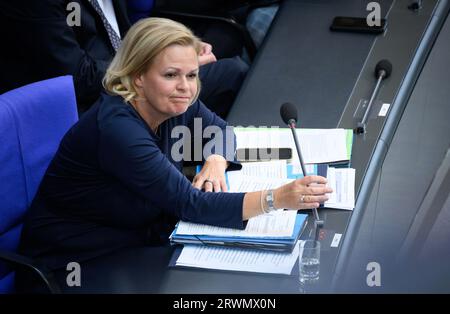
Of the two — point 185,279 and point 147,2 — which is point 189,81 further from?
point 147,2

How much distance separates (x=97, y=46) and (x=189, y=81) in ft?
3.15

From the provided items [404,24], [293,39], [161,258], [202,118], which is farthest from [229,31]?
[161,258]

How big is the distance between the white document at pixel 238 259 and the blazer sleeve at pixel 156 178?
0.08m

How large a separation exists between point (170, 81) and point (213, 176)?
0.92 ft

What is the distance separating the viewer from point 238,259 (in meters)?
1.79

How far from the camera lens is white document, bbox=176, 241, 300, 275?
175 cm

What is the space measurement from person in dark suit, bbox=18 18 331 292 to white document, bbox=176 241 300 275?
0.24 ft

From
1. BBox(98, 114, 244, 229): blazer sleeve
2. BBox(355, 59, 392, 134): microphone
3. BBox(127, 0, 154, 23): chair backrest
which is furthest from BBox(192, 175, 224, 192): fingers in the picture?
BBox(127, 0, 154, 23): chair backrest

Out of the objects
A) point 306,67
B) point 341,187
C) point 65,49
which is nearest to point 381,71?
point 306,67

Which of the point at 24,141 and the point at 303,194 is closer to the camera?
the point at 303,194

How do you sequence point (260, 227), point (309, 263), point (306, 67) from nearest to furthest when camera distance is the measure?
point (309, 263) < point (260, 227) < point (306, 67)

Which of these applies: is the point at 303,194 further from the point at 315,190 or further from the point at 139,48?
the point at 139,48

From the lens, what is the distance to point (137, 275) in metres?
1.84

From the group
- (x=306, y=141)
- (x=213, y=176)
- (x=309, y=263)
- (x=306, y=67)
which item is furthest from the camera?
(x=306, y=67)
